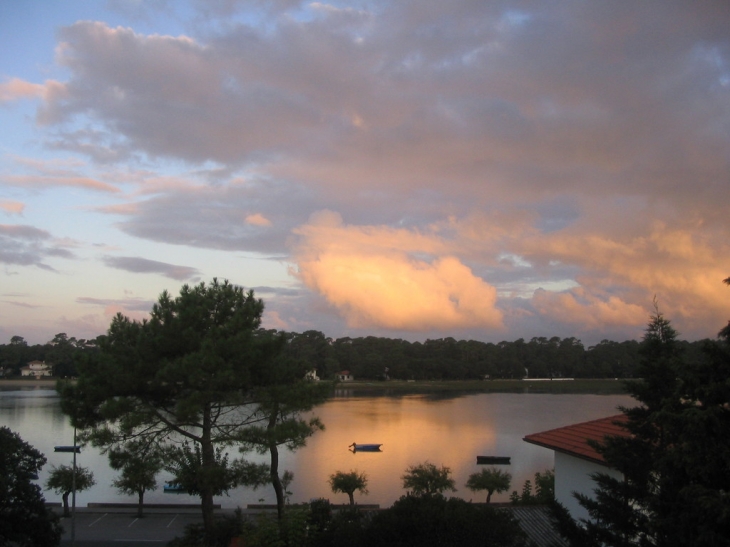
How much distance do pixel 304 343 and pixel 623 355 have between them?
4811cm

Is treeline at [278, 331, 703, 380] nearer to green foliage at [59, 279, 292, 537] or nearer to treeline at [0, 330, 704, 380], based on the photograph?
treeline at [0, 330, 704, 380]

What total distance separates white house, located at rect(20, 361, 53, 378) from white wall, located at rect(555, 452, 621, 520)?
306ft

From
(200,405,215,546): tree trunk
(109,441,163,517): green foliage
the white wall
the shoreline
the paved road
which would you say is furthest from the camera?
the shoreline

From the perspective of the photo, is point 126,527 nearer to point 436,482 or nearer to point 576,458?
point 436,482

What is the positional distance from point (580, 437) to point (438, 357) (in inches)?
3225

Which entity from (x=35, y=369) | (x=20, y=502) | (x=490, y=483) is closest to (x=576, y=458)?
(x=490, y=483)

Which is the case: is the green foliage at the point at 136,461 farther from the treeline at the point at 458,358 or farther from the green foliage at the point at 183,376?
the treeline at the point at 458,358

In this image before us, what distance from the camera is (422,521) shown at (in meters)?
8.83

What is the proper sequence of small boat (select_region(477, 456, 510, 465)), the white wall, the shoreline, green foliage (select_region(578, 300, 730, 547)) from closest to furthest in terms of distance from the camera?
green foliage (select_region(578, 300, 730, 547)) → the white wall → small boat (select_region(477, 456, 510, 465)) → the shoreline

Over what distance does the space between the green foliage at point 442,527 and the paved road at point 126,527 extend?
8.04 m

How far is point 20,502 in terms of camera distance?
10.2 m

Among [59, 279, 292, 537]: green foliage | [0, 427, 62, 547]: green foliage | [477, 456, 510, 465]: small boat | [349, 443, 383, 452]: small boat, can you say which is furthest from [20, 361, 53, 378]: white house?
[0, 427, 62, 547]: green foliage

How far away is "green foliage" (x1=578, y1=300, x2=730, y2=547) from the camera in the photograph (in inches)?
211

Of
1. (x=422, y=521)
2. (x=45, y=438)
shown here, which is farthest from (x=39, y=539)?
(x=45, y=438)
